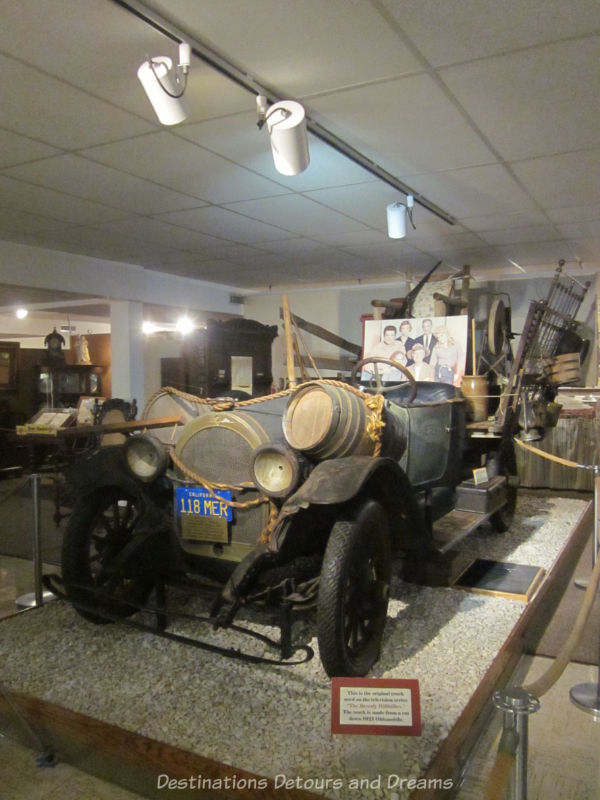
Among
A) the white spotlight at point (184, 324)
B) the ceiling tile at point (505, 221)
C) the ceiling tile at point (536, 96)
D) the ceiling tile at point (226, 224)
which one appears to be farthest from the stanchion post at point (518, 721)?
the white spotlight at point (184, 324)

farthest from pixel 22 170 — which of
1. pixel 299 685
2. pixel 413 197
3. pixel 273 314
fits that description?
pixel 273 314

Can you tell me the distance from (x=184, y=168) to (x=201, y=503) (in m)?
2.07

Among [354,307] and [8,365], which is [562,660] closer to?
[354,307]

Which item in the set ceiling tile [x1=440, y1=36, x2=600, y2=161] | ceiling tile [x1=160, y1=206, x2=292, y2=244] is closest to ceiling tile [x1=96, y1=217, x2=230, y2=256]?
ceiling tile [x1=160, y1=206, x2=292, y2=244]

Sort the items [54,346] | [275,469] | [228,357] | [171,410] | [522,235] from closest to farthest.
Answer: [275,469] → [171,410] → [522,235] → [228,357] → [54,346]

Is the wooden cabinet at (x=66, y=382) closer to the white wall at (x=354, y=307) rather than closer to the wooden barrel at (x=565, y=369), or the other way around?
the white wall at (x=354, y=307)

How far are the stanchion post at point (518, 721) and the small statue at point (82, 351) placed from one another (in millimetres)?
7922

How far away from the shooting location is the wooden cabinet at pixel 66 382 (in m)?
8.27

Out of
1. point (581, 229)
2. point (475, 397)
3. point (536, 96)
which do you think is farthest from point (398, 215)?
point (581, 229)

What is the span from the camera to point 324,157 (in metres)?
3.61

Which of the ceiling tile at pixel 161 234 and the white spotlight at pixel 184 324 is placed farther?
the white spotlight at pixel 184 324

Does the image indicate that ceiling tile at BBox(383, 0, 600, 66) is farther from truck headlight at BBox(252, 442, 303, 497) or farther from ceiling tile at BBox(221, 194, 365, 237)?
ceiling tile at BBox(221, 194, 365, 237)

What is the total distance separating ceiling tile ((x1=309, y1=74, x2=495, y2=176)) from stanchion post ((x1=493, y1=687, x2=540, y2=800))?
7.63ft

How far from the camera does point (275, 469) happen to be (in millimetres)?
2682
